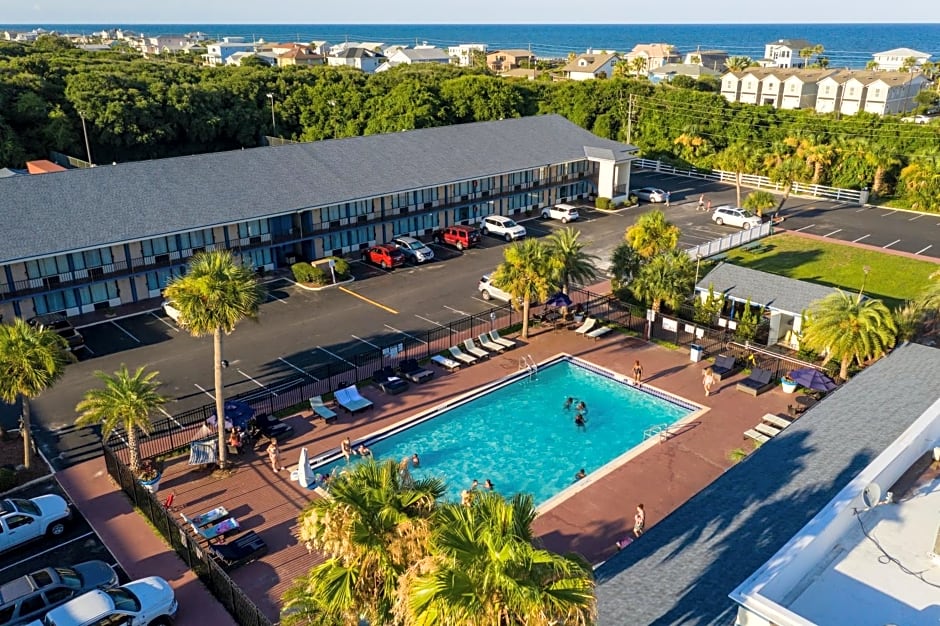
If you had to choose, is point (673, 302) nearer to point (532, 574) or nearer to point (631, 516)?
point (631, 516)

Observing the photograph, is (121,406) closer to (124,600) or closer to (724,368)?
(124,600)

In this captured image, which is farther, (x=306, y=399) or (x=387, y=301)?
(x=387, y=301)

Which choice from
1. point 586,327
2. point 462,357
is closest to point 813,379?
point 586,327

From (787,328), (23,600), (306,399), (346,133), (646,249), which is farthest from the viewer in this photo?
(346,133)

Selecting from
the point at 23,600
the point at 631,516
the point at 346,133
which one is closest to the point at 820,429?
the point at 631,516

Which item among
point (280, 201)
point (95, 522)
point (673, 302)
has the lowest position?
point (95, 522)

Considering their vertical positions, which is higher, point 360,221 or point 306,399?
point 360,221
